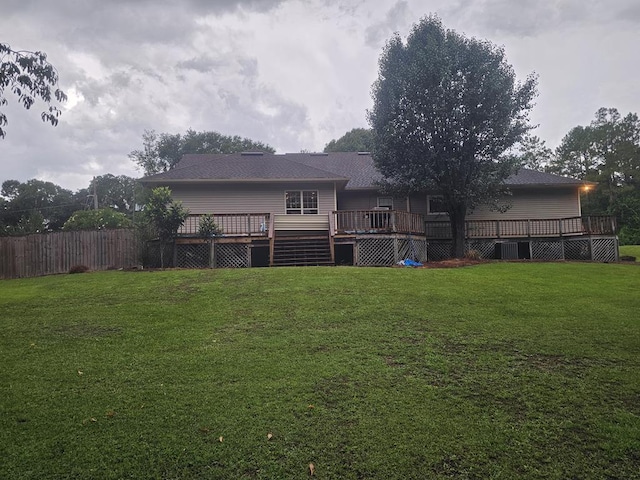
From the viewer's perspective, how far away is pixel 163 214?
14570mm

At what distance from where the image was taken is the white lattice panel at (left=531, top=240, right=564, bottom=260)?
2021 cm

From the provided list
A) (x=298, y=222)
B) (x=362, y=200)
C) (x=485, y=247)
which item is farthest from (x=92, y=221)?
(x=485, y=247)

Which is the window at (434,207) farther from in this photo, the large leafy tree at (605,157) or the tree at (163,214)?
the large leafy tree at (605,157)

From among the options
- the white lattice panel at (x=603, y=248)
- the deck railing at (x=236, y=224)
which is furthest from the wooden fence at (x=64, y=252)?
the white lattice panel at (x=603, y=248)

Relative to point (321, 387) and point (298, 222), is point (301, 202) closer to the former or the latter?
point (298, 222)

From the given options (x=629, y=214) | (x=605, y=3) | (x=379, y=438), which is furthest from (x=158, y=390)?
(x=629, y=214)

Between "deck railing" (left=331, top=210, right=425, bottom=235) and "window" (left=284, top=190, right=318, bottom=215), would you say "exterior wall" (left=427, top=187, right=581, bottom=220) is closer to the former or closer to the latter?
"deck railing" (left=331, top=210, right=425, bottom=235)

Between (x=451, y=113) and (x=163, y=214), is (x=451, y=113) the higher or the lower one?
the higher one

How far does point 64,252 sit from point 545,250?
830 inches

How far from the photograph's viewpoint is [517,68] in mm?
17562

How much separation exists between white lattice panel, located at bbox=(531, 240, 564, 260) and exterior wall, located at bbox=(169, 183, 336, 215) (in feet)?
33.7

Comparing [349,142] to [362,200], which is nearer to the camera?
[362,200]

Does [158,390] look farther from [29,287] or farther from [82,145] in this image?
[82,145]

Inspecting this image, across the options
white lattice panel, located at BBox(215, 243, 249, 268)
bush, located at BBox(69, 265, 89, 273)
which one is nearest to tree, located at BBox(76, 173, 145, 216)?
white lattice panel, located at BBox(215, 243, 249, 268)
